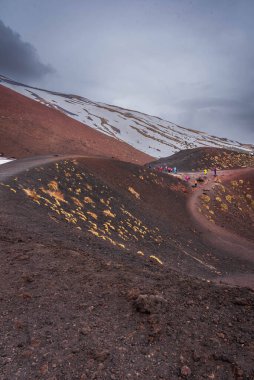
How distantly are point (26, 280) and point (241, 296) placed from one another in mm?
5480

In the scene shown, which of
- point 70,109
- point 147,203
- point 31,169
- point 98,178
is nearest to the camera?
point 31,169

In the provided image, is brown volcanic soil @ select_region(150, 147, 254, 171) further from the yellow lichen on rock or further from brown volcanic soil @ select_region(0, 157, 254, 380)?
brown volcanic soil @ select_region(0, 157, 254, 380)

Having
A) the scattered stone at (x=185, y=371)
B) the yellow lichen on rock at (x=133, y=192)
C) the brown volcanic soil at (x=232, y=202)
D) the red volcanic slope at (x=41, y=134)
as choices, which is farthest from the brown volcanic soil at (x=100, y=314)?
the red volcanic slope at (x=41, y=134)

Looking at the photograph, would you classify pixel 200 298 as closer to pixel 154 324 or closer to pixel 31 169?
pixel 154 324

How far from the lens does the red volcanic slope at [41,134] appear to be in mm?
49938

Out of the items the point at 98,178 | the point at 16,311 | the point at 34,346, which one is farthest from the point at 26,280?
the point at 98,178

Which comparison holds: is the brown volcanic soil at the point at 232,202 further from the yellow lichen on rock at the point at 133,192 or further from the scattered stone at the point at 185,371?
the scattered stone at the point at 185,371

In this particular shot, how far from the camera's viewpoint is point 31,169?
23.2 m

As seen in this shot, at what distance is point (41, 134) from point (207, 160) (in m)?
32.1

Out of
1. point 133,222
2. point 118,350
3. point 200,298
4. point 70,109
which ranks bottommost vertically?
point 133,222

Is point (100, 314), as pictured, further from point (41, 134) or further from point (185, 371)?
point (41, 134)

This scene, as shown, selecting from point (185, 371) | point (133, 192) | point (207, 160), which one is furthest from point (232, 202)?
point (185, 371)

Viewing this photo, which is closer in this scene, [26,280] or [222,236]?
[26,280]

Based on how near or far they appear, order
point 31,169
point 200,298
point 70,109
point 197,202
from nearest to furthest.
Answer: point 200,298
point 31,169
point 197,202
point 70,109
